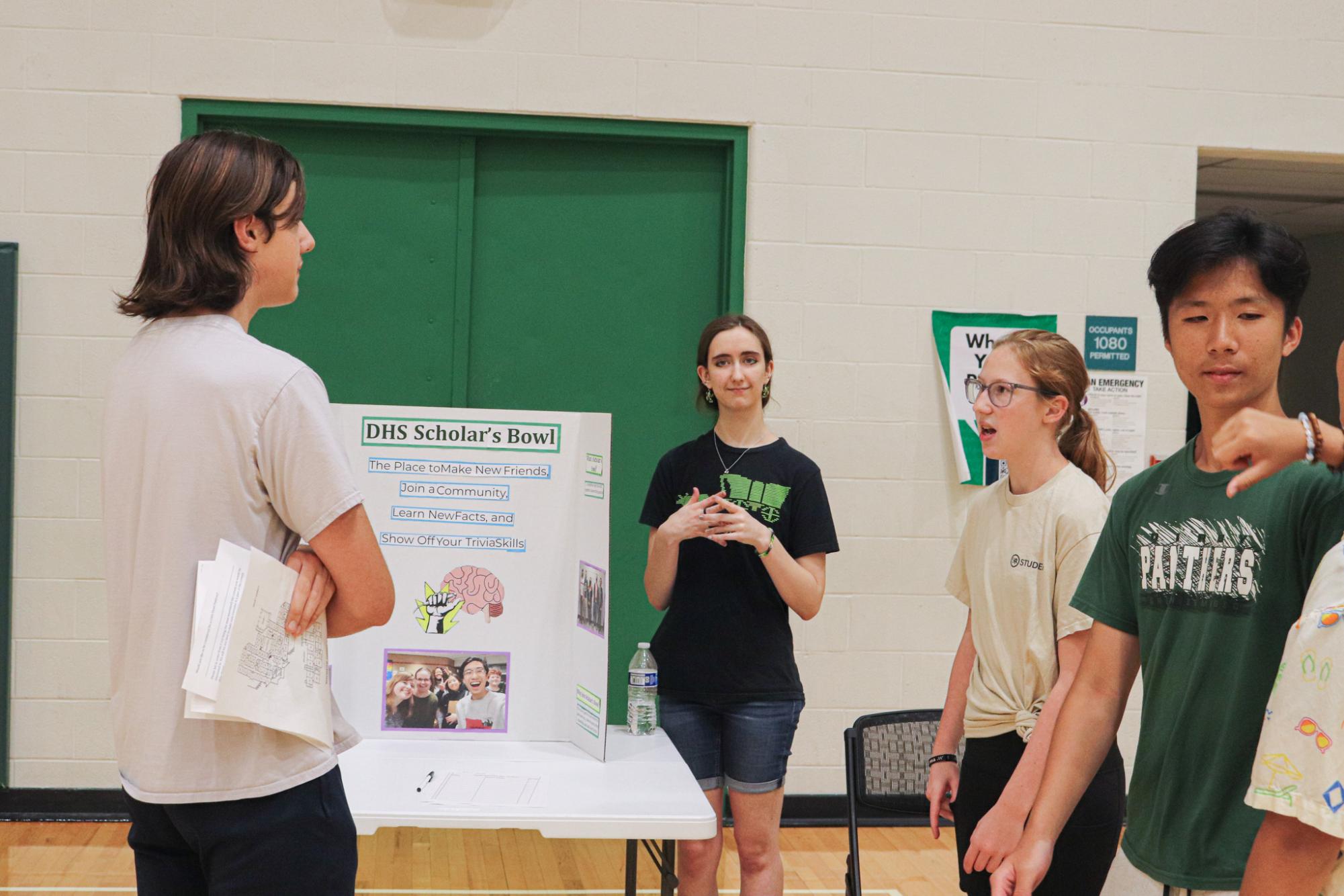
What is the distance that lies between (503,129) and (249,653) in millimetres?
3023

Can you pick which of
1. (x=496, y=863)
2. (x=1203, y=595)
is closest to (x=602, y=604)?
(x=1203, y=595)

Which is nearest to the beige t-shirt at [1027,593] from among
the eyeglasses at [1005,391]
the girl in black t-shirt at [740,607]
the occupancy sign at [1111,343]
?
the eyeglasses at [1005,391]

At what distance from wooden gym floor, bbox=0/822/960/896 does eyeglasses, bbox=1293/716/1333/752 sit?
2528 millimetres

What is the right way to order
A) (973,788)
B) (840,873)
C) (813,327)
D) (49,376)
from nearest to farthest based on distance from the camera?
(973,788), (840,873), (49,376), (813,327)

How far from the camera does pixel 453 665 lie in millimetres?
2350

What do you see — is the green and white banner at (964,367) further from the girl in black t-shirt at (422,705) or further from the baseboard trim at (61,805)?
the girl in black t-shirt at (422,705)

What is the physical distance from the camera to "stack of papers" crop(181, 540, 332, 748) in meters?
1.24

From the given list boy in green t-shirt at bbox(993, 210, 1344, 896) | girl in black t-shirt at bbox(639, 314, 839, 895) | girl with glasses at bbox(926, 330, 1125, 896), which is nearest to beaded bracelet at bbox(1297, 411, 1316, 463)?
boy in green t-shirt at bbox(993, 210, 1344, 896)

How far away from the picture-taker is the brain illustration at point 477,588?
234cm

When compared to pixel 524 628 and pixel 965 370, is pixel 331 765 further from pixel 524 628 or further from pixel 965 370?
pixel 965 370

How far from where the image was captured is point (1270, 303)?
50.8 inches

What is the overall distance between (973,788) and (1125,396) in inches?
104

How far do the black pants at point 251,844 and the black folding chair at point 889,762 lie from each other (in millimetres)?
1392

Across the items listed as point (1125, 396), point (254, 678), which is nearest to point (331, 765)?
point (254, 678)
